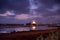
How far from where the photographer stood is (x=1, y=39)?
484cm

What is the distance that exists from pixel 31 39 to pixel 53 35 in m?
0.92

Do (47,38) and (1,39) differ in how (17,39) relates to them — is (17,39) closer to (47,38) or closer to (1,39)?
(1,39)

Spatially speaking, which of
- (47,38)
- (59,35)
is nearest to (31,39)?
(47,38)

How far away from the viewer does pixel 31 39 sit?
4973mm

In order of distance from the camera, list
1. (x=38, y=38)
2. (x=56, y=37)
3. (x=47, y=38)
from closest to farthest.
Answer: (x=38, y=38) < (x=47, y=38) < (x=56, y=37)

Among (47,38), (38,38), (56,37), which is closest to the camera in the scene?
(38,38)

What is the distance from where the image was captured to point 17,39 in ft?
16.3

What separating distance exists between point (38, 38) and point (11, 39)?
90cm

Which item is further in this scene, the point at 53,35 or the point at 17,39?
the point at 53,35

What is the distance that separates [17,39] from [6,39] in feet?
1.20

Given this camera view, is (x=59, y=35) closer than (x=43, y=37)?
No

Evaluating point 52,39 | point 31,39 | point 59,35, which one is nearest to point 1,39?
point 31,39

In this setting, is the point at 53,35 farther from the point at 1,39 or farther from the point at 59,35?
the point at 1,39

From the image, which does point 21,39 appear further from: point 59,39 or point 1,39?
point 59,39
